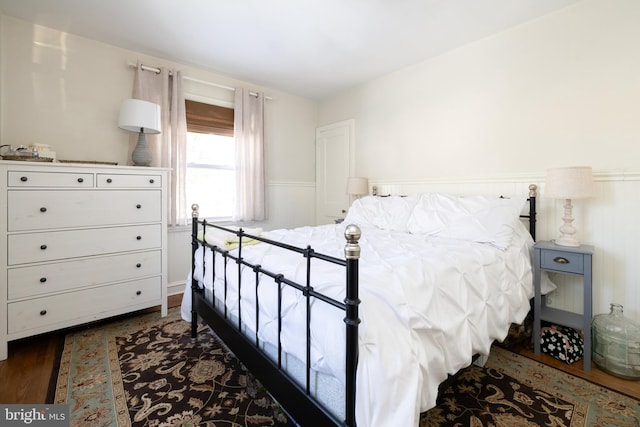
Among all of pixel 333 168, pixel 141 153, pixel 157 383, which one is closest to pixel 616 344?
pixel 157 383

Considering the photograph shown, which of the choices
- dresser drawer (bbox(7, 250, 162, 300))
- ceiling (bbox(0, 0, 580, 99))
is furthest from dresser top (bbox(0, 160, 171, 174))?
ceiling (bbox(0, 0, 580, 99))

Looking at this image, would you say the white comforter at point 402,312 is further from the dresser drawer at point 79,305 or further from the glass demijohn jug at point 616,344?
the dresser drawer at point 79,305

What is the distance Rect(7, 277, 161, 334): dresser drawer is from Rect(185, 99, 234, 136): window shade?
180 centimetres

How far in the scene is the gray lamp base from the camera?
2662 millimetres

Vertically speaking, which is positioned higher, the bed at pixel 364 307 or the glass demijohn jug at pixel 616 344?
the bed at pixel 364 307

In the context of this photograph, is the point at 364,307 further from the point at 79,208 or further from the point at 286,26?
the point at 286,26

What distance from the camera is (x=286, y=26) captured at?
2496 mm

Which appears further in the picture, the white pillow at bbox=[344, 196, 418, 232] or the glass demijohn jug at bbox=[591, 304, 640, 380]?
the white pillow at bbox=[344, 196, 418, 232]

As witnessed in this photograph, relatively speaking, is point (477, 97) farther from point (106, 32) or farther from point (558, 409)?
point (106, 32)

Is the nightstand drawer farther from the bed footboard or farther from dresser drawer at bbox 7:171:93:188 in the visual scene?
dresser drawer at bbox 7:171:93:188

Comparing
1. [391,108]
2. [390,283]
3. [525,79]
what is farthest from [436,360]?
[391,108]

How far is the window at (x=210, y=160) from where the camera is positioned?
3.40 metres

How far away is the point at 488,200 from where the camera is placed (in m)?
2.31

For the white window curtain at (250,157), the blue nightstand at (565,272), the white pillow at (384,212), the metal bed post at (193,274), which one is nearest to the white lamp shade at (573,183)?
the blue nightstand at (565,272)
